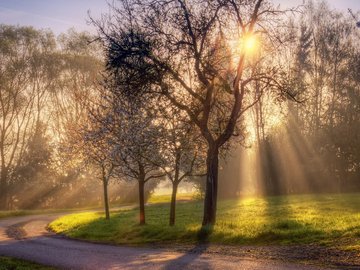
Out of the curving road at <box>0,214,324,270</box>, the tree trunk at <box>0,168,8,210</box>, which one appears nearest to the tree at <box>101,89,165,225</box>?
the curving road at <box>0,214,324,270</box>

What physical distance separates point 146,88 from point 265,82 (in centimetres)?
564

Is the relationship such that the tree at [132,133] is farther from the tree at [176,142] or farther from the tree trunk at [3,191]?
the tree trunk at [3,191]

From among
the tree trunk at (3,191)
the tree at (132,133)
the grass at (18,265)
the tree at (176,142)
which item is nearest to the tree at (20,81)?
the tree trunk at (3,191)

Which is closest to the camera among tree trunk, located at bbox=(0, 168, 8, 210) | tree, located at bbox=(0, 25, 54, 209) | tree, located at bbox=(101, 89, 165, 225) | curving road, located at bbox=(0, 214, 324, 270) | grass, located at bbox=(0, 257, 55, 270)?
curving road, located at bbox=(0, 214, 324, 270)

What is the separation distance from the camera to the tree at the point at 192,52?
66.4ft

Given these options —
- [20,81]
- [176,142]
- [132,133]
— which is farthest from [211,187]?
[20,81]

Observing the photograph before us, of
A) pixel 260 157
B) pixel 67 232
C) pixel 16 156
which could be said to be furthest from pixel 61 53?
pixel 67 232

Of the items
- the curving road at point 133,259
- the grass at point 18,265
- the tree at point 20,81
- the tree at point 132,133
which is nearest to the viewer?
the curving road at point 133,259

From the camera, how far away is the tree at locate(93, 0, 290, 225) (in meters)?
20.2

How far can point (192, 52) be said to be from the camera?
69.7ft

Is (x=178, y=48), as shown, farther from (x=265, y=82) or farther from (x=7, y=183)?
(x=7, y=183)

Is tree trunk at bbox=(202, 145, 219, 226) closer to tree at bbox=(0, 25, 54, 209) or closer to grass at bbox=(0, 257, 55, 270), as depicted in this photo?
grass at bbox=(0, 257, 55, 270)

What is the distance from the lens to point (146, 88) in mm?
21344

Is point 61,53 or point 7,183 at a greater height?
point 61,53
